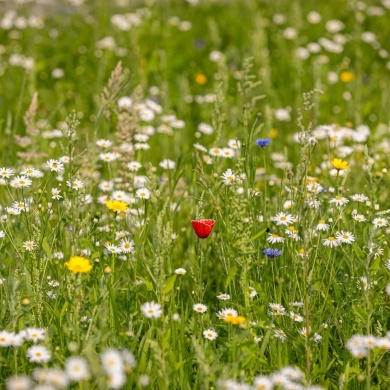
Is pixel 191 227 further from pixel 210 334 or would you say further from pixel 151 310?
pixel 151 310

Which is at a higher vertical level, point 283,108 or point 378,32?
point 378,32

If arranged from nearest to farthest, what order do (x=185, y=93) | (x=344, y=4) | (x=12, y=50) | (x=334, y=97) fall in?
(x=185, y=93) → (x=334, y=97) → (x=12, y=50) → (x=344, y=4)

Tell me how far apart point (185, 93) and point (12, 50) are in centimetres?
209

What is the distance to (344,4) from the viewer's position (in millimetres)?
7742

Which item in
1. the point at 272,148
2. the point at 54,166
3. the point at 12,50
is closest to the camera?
the point at 54,166

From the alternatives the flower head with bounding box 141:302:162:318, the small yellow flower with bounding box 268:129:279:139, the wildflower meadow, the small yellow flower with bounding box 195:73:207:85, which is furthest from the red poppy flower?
the small yellow flower with bounding box 195:73:207:85

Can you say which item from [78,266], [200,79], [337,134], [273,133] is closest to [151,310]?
[78,266]

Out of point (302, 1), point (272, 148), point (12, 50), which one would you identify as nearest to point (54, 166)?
point (272, 148)

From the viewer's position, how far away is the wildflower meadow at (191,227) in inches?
83.8

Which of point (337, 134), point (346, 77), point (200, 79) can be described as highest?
point (337, 134)

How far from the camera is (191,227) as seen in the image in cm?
325

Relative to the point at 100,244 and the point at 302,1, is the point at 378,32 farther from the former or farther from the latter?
the point at 100,244

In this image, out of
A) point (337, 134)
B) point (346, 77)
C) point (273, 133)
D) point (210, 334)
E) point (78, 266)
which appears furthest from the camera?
point (346, 77)

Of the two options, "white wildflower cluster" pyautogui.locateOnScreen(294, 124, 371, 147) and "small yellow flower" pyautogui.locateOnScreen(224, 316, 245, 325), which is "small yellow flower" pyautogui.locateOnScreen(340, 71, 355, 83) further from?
"small yellow flower" pyautogui.locateOnScreen(224, 316, 245, 325)
